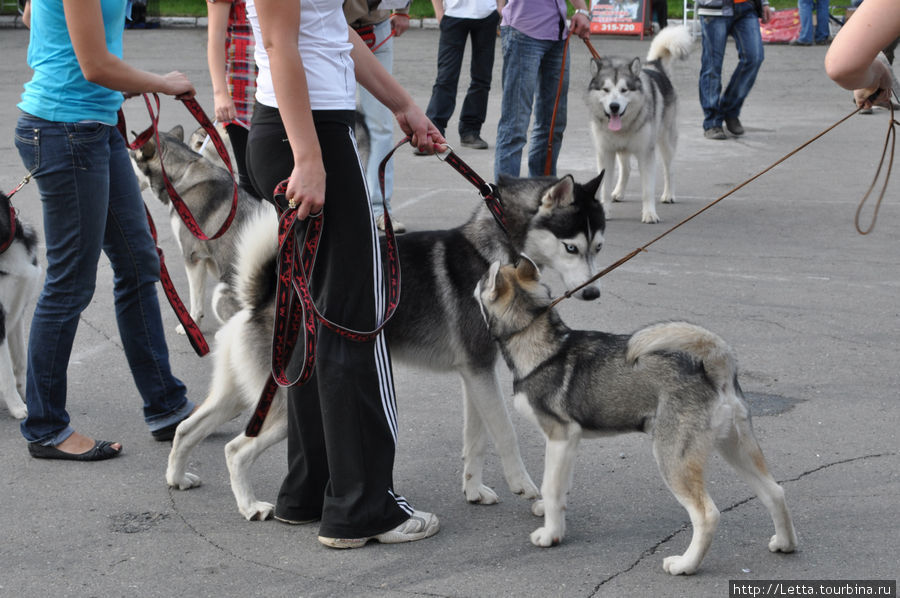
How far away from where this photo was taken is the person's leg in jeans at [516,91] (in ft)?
24.8

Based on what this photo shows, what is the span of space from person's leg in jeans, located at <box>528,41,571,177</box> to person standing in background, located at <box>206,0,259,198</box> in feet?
9.19

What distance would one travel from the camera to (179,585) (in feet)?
9.93

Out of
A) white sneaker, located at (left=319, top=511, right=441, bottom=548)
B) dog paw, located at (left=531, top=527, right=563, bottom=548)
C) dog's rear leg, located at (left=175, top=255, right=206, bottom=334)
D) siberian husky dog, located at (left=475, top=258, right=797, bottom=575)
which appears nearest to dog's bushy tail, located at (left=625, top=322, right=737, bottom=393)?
siberian husky dog, located at (left=475, top=258, right=797, bottom=575)

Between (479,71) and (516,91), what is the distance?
8.03 ft

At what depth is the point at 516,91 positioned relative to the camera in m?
7.62

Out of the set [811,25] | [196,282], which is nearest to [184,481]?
[196,282]

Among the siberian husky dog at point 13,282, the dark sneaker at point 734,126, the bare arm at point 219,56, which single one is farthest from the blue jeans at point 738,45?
the siberian husky dog at point 13,282

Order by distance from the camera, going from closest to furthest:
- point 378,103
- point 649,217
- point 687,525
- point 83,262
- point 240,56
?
point 687,525 → point 83,262 → point 240,56 → point 378,103 → point 649,217

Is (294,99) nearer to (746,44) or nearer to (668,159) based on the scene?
(668,159)

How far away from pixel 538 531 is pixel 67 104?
2284 mm

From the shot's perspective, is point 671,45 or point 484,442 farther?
point 671,45

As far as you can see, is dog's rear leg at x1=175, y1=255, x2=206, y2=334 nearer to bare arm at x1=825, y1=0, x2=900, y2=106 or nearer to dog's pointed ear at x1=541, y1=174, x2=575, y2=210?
dog's pointed ear at x1=541, y1=174, x2=575, y2=210

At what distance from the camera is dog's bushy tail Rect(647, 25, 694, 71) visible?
8.59 m

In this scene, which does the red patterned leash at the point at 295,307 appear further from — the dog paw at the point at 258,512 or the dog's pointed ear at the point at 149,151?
the dog's pointed ear at the point at 149,151
